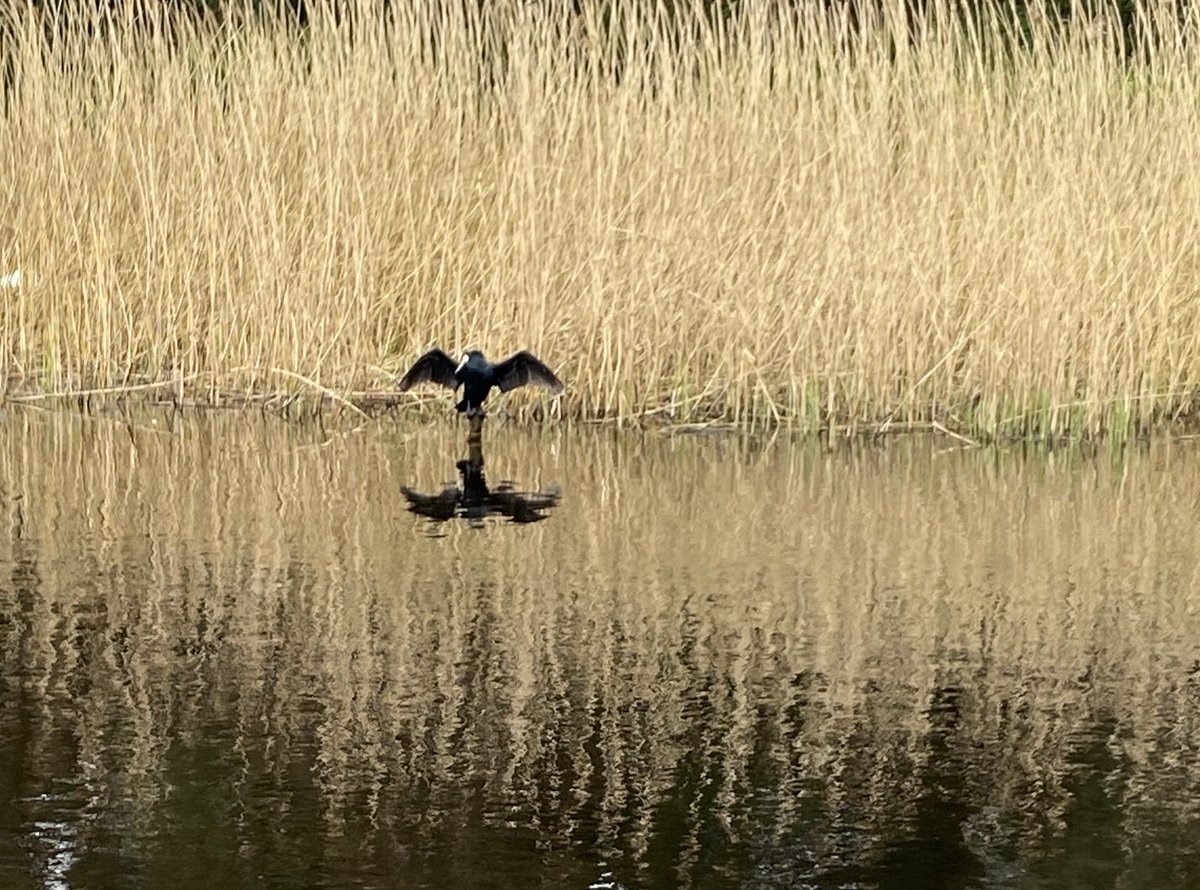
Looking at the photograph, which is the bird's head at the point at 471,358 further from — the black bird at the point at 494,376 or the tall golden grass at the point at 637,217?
the tall golden grass at the point at 637,217

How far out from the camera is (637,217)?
7.94 metres

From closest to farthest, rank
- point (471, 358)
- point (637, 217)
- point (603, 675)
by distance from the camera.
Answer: point (603, 675), point (471, 358), point (637, 217)

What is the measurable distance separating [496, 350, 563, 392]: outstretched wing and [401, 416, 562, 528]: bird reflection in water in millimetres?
562

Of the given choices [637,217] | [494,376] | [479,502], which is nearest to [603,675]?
[479,502]

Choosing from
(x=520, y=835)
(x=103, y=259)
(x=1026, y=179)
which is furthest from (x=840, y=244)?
(x=520, y=835)

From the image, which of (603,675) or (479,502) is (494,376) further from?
(603,675)

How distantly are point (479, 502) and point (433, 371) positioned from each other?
124 centimetres

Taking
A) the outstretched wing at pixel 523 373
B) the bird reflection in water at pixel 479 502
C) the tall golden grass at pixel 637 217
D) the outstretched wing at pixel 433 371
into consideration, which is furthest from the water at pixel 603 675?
the tall golden grass at pixel 637 217

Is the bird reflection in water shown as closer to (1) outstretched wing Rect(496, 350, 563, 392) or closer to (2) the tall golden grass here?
(1) outstretched wing Rect(496, 350, 563, 392)

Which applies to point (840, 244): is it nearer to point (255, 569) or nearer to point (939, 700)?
point (255, 569)

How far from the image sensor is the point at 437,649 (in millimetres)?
4527

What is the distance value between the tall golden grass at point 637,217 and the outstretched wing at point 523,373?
0.49 m

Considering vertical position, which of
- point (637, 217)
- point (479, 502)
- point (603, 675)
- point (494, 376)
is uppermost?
point (637, 217)

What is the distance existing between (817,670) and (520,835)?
1.15 m
